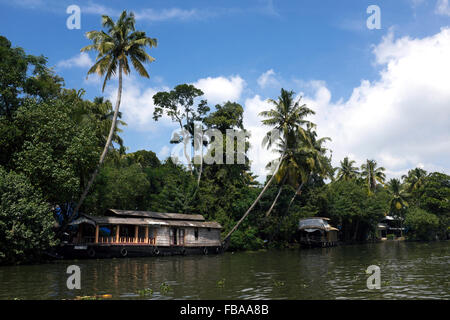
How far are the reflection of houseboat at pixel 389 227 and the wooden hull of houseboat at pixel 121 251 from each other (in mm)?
59663

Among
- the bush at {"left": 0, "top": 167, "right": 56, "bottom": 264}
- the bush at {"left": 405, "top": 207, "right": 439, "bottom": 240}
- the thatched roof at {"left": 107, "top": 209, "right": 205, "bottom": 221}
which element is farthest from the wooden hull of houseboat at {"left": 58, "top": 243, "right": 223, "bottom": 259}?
the bush at {"left": 405, "top": 207, "right": 439, "bottom": 240}

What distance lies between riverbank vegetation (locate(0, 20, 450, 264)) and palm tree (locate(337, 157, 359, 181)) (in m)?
0.20

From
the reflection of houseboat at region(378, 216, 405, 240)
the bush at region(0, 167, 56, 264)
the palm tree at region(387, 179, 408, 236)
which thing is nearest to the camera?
the bush at region(0, 167, 56, 264)

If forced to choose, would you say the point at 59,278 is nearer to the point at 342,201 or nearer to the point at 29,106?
the point at 29,106

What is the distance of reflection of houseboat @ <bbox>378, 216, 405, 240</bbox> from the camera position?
277ft

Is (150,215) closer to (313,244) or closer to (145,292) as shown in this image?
(145,292)

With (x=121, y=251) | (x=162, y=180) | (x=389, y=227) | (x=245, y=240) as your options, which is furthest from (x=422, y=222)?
(x=121, y=251)

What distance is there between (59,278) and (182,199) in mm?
25582

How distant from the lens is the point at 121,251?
102 feet

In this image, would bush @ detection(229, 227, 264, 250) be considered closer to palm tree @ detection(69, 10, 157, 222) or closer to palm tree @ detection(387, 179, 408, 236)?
palm tree @ detection(69, 10, 157, 222)

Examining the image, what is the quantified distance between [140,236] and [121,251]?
13.6 feet

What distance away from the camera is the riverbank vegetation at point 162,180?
24750 mm
